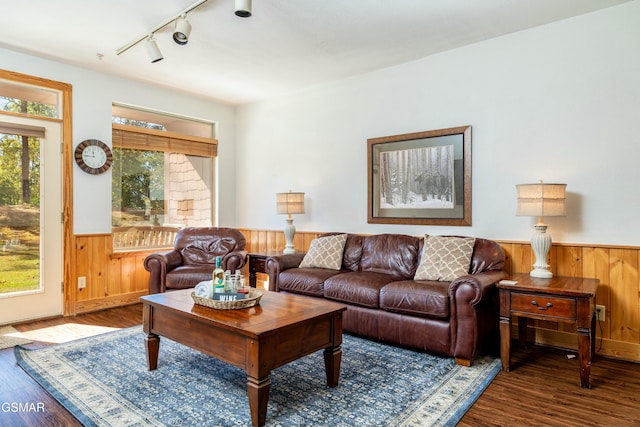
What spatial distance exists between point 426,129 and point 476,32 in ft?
3.14

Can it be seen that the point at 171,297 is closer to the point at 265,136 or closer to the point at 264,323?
the point at 264,323

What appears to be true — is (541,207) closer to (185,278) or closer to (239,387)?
Answer: (239,387)

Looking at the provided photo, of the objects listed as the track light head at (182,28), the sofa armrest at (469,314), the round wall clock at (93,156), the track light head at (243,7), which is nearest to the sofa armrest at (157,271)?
the round wall clock at (93,156)

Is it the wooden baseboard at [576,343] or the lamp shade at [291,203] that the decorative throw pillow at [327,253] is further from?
the wooden baseboard at [576,343]

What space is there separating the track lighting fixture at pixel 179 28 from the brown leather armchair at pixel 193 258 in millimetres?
2060

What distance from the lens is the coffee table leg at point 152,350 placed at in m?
2.63

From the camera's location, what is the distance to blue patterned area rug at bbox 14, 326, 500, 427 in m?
2.05

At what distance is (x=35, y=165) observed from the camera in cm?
390

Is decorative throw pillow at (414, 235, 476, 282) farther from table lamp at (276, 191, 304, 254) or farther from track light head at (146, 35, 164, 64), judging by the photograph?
track light head at (146, 35, 164, 64)

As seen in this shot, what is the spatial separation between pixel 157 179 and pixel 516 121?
165 inches

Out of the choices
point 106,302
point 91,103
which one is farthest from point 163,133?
point 106,302

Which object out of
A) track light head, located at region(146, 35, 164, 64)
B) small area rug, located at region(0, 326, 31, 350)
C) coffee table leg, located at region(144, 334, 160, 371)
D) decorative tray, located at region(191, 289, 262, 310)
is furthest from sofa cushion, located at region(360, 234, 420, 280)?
small area rug, located at region(0, 326, 31, 350)

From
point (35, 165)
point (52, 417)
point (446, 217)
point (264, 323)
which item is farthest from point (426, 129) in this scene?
point (35, 165)

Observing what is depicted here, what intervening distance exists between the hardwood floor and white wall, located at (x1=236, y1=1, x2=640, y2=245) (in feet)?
3.25
